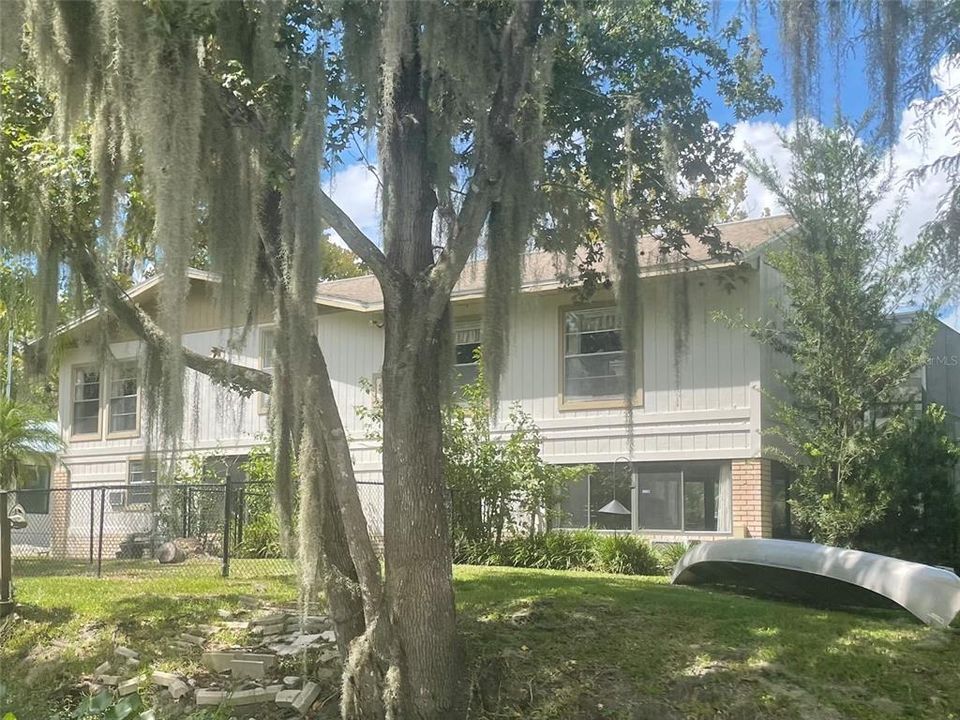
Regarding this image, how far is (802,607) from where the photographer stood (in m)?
8.21

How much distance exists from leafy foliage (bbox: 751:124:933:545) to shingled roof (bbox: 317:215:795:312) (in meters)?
0.70

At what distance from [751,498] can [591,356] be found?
3078 mm

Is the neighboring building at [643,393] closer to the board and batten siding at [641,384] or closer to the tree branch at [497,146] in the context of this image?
the board and batten siding at [641,384]

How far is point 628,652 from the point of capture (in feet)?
22.7

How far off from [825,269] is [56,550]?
13915mm

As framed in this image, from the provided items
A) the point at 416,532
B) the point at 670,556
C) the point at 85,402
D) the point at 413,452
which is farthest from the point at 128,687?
the point at 85,402

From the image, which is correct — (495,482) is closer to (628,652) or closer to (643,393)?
(643,393)

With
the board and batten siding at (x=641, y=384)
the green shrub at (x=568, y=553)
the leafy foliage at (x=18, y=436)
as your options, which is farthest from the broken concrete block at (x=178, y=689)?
the leafy foliage at (x=18, y=436)

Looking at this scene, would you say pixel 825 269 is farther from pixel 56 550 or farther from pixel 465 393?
pixel 56 550

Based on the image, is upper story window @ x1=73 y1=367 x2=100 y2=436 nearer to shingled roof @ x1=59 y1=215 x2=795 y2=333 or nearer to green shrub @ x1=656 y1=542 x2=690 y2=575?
shingled roof @ x1=59 y1=215 x2=795 y2=333

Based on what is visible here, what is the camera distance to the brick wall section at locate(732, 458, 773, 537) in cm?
1227

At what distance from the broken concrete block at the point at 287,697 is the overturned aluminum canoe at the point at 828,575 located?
4013 mm

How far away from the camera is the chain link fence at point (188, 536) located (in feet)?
38.3

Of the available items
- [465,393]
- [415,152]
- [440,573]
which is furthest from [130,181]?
[465,393]
